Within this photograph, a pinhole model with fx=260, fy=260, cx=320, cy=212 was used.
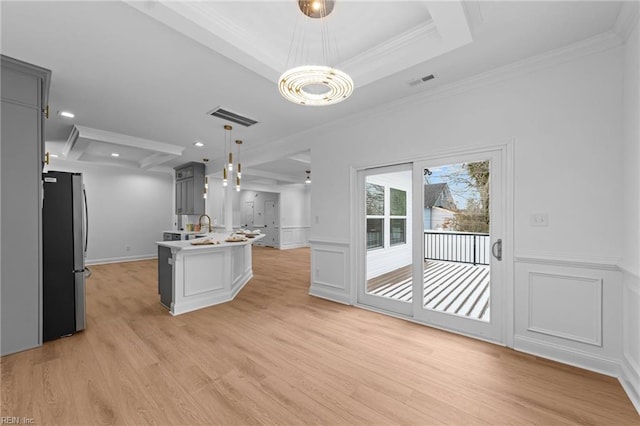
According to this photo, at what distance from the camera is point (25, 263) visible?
2594 mm

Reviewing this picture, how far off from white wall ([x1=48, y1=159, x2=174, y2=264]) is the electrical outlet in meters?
9.24

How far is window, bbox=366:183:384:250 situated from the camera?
401 centimetres

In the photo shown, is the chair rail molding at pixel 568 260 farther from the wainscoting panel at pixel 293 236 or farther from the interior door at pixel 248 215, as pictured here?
the interior door at pixel 248 215

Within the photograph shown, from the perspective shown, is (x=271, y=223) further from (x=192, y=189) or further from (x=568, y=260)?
(x=568, y=260)

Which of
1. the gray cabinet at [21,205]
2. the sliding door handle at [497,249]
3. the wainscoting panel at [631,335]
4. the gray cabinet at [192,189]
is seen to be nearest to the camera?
the wainscoting panel at [631,335]

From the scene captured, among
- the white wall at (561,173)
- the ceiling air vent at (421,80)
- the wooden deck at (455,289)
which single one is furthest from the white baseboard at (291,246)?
the ceiling air vent at (421,80)

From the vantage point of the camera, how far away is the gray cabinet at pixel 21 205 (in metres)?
2.49

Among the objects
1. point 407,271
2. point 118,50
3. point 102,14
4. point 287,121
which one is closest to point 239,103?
point 287,121

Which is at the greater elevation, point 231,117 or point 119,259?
point 231,117

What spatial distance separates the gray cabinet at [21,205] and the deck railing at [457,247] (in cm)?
430

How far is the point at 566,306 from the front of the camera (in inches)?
95.3

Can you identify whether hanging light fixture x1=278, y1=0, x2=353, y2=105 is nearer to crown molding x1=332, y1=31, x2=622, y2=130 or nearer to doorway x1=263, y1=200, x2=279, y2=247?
crown molding x1=332, y1=31, x2=622, y2=130

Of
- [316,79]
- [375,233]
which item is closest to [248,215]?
[375,233]

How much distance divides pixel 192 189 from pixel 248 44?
19.2ft
